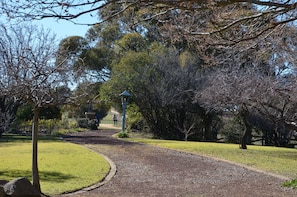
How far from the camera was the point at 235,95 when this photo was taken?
16531mm

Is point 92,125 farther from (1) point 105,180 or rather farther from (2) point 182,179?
(1) point 105,180

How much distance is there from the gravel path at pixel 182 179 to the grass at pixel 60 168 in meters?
0.49

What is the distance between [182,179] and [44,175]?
3503 mm

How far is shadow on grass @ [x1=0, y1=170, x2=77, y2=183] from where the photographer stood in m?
10.0

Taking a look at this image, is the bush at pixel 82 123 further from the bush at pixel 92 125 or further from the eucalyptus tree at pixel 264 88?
the eucalyptus tree at pixel 264 88

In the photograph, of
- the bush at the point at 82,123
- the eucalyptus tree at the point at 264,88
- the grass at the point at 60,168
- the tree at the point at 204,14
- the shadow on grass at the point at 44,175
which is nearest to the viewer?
the tree at the point at 204,14

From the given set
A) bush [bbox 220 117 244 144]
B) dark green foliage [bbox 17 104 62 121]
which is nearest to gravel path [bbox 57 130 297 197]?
bush [bbox 220 117 244 144]

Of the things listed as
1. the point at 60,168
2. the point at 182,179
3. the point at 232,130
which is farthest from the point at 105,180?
the point at 232,130

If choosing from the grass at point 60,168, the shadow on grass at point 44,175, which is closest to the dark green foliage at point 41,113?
the grass at point 60,168

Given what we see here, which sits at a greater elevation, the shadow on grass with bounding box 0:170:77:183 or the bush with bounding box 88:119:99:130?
the bush with bounding box 88:119:99:130

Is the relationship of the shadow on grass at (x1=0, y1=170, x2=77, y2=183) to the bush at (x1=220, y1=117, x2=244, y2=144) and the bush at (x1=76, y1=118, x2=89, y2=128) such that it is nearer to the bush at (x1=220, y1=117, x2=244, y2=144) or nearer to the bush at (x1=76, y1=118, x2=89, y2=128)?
the bush at (x1=220, y1=117, x2=244, y2=144)

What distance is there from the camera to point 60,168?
467 inches

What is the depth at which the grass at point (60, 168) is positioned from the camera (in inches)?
374

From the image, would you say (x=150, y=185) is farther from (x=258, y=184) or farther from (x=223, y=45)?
(x=223, y=45)
